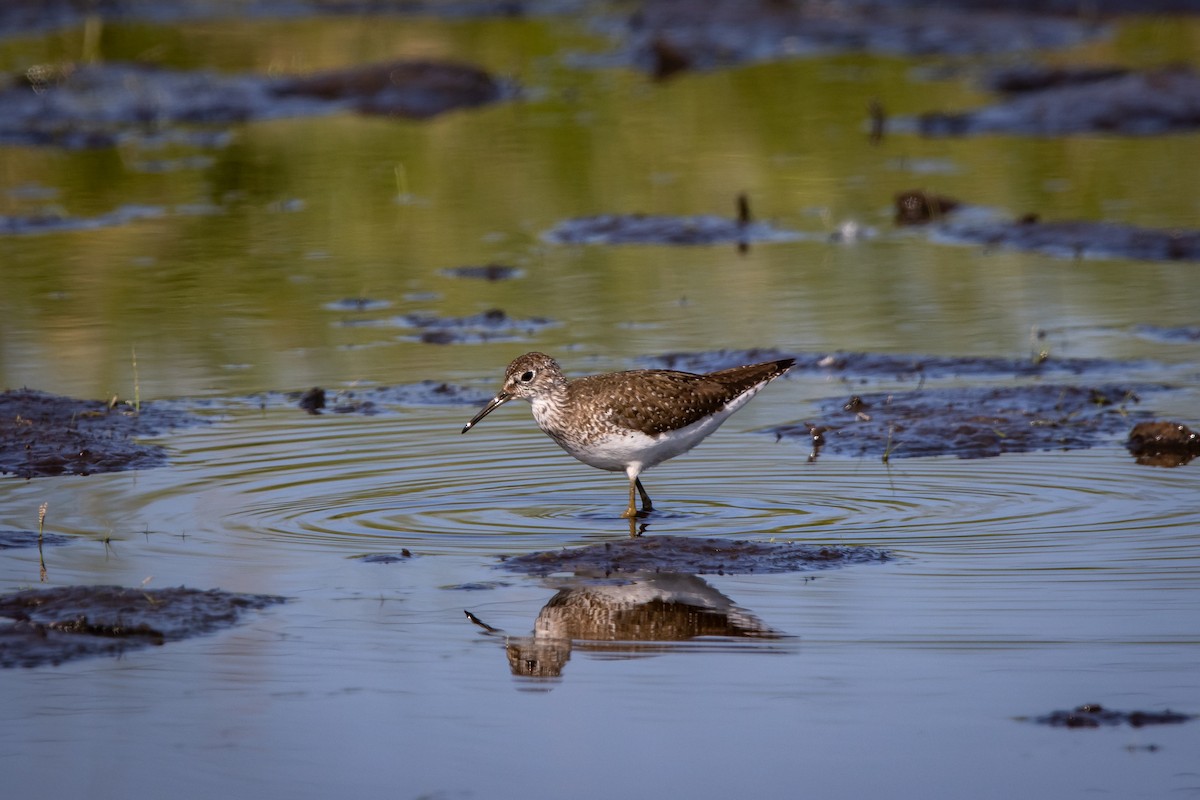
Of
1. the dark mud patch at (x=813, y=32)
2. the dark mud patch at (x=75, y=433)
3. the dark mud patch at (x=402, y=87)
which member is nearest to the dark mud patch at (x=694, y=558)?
the dark mud patch at (x=75, y=433)

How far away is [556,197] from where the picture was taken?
18.7 meters

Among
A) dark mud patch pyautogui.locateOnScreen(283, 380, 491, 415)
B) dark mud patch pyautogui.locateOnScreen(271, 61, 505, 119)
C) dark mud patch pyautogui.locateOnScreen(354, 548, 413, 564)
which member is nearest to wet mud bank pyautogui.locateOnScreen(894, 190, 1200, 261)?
dark mud patch pyautogui.locateOnScreen(283, 380, 491, 415)

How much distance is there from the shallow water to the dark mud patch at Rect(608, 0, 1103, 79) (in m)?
6.83

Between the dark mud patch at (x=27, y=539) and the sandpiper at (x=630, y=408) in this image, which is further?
the sandpiper at (x=630, y=408)

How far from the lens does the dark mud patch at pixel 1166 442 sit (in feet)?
33.1

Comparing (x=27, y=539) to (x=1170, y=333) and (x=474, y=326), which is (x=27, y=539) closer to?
(x=474, y=326)

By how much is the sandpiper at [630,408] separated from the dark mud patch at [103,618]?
2.32 meters

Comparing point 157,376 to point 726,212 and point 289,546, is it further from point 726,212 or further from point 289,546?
point 726,212

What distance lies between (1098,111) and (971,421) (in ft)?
37.6

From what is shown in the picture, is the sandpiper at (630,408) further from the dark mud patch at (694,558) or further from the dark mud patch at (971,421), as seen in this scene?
the dark mud patch at (694,558)

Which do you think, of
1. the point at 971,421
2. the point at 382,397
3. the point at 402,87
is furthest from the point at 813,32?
the point at 971,421

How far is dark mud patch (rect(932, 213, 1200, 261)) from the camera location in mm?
15133

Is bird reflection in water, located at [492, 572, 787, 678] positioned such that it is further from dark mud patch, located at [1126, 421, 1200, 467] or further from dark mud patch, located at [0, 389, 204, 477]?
dark mud patch, located at [0, 389, 204, 477]

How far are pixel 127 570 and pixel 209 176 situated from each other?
1219 centimetres
